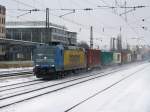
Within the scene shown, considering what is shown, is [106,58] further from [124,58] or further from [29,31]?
[29,31]

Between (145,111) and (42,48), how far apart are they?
1744cm

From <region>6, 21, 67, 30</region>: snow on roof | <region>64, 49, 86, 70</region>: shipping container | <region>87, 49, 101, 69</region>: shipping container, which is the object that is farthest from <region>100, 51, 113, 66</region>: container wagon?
<region>6, 21, 67, 30</region>: snow on roof

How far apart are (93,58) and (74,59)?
1064 cm

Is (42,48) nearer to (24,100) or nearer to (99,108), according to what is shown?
(24,100)

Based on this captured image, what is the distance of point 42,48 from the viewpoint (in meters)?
29.0

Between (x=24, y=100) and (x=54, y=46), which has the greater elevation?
(x=54, y=46)

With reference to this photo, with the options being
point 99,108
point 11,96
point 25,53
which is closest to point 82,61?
point 11,96

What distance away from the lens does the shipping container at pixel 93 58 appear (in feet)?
135

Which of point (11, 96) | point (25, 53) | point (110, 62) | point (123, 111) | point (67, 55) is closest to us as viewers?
point (123, 111)

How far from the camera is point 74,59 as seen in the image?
33.2 meters

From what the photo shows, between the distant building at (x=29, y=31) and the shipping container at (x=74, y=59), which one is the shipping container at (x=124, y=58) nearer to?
the distant building at (x=29, y=31)

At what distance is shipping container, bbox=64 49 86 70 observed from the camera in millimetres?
30703

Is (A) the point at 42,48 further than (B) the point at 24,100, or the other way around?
(A) the point at 42,48

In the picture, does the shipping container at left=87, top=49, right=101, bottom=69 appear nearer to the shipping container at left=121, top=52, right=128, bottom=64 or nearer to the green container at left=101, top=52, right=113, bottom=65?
the green container at left=101, top=52, right=113, bottom=65
